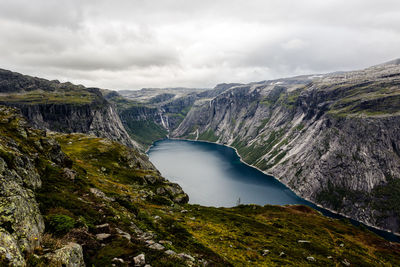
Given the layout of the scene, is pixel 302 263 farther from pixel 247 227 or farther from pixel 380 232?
pixel 380 232

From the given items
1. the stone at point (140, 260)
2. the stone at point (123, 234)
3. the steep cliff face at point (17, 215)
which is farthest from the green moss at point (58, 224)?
the stone at point (140, 260)

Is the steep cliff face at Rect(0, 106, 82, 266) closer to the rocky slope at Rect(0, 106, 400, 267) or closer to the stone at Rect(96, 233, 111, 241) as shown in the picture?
the rocky slope at Rect(0, 106, 400, 267)

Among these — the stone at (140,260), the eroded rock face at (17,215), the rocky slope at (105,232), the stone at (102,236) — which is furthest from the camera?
the stone at (102,236)

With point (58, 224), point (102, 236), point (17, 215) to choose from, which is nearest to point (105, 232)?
point (102, 236)

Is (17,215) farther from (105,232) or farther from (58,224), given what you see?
(105,232)

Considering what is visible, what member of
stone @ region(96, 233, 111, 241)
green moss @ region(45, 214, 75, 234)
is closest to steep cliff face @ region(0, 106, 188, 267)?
green moss @ region(45, 214, 75, 234)

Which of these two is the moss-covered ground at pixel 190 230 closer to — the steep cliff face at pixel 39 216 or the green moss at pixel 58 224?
the steep cliff face at pixel 39 216

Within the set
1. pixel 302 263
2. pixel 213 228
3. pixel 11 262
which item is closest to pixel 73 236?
pixel 11 262

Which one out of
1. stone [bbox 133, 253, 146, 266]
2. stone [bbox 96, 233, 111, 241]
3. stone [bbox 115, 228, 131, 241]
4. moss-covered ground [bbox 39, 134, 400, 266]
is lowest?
moss-covered ground [bbox 39, 134, 400, 266]
